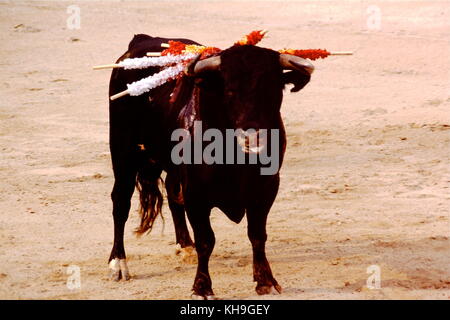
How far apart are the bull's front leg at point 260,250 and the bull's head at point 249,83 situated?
2.08 feet

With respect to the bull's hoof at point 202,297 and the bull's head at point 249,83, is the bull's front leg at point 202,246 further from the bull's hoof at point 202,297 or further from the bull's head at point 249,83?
the bull's head at point 249,83

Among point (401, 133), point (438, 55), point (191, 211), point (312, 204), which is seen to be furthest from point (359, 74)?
point (191, 211)

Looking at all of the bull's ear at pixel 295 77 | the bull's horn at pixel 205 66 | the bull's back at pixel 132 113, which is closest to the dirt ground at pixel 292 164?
the bull's back at pixel 132 113

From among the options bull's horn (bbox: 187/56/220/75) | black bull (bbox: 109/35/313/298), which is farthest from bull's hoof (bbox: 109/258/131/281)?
bull's horn (bbox: 187/56/220/75)

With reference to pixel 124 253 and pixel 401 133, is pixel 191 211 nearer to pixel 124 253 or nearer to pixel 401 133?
pixel 124 253

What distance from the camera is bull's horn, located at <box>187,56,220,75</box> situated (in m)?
5.91

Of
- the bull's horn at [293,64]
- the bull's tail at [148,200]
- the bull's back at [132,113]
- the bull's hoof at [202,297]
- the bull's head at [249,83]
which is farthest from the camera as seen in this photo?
the bull's tail at [148,200]

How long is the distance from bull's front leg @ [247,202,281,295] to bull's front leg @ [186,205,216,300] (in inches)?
10.9

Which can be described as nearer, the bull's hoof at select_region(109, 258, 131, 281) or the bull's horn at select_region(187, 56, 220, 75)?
the bull's horn at select_region(187, 56, 220, 75)

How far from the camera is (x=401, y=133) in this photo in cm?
1108

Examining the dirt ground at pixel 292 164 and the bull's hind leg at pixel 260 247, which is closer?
the bull's hind leg at pixel 260 247

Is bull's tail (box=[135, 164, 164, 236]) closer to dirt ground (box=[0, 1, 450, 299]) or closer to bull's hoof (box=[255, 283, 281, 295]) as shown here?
dirt ground (box=[0, 1, 450, 299])

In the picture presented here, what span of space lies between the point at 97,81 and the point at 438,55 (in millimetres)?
5095

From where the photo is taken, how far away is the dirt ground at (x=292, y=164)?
6.85 metres
